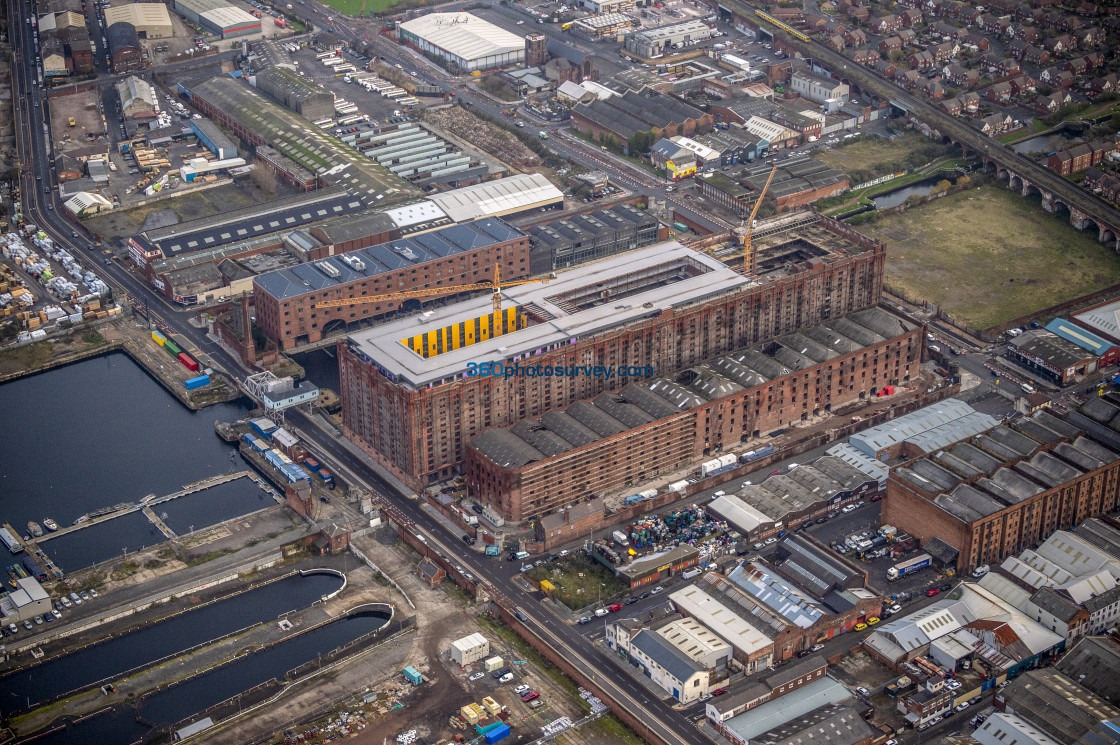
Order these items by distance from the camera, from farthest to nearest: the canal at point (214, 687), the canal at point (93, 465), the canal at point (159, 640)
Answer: the canal at point (93, 465) → the canal at point (159, 640) → the canal at point (214, 687)

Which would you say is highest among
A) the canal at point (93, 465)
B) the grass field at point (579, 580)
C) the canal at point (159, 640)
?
the grass field at point (579, 580)

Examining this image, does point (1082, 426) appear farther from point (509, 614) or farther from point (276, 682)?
point (276, 682)

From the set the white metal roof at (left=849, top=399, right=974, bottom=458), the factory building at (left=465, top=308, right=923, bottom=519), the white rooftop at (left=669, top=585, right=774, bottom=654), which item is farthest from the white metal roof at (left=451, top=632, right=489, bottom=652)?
the white metal roof at (left=849, top=399, right=974, bottom=458)

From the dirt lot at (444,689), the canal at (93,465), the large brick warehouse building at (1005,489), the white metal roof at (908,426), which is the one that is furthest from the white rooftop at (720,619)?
the canal at (93,465)

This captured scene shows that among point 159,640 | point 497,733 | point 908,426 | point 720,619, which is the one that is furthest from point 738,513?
point 159,640

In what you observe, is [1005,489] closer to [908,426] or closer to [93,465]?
[908,426]

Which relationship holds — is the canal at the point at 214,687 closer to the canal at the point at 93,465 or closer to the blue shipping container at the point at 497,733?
the blue shipping container at the point at 497,733

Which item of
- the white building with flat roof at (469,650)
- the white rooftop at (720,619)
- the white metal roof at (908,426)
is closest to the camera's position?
the white building with flat roof at (469,650)
